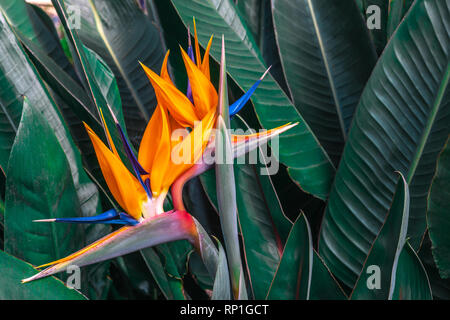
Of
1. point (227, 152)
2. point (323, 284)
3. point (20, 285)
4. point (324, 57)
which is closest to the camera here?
point (227, 152)

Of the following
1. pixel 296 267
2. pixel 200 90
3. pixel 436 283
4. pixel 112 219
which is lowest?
pixel 436 283

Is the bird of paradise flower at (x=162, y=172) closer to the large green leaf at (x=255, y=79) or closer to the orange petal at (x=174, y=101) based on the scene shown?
the orange petal at (x=174, y=101)

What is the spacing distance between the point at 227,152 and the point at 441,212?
0.40 m

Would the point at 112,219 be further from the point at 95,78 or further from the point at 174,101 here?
the point at 95,78

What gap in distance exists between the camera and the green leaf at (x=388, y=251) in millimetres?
432

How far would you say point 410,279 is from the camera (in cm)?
52

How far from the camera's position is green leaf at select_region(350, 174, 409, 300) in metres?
0.43

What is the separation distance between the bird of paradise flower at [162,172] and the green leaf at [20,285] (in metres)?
0.10

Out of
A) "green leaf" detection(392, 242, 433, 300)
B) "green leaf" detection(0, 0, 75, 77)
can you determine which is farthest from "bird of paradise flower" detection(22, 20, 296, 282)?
"green leaf" detection(0, 0, 75, 77)

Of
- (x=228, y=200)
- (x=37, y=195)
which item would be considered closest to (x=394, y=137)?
(x=228, y=200)

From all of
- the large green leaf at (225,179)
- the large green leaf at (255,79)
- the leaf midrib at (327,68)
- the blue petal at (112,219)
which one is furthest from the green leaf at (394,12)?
A: the blue petal at (112,219)

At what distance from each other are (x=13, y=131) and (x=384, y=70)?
0.58m
